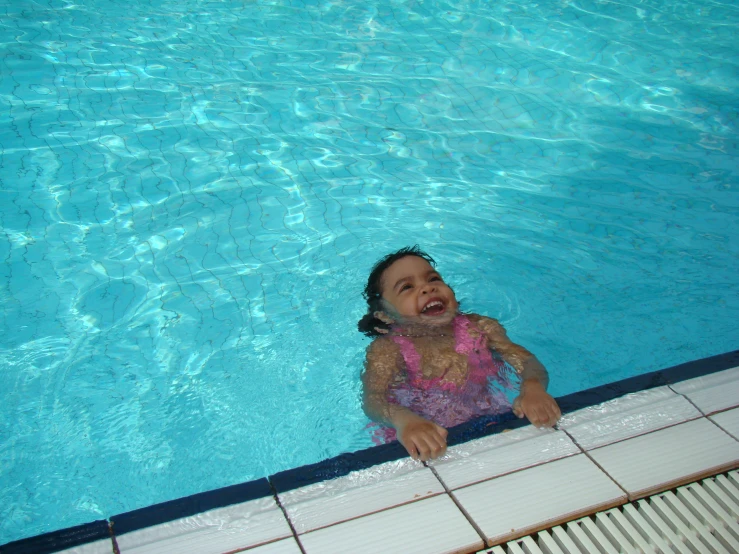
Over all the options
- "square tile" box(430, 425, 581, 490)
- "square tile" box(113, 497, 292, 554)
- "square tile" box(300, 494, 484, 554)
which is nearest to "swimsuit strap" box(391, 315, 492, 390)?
"square tile" box(430, 425, 581, 490)

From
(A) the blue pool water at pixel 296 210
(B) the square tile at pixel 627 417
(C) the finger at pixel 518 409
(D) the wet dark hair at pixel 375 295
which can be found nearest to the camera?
(B) the square tile at pixel 627 417

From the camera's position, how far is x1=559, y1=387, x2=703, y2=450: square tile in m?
2.51

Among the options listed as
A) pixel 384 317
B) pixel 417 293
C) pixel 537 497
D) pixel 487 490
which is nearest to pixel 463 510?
pixel 487 490

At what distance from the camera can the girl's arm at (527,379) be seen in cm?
256

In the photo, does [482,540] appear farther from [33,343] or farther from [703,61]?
[703,61]

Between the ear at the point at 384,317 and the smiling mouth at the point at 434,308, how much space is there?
30cm

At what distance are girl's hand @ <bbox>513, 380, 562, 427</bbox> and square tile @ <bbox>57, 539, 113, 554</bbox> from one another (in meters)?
1.43

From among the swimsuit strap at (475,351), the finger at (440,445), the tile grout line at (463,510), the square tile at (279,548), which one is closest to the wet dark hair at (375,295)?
the swimsuit strap at (475,351)

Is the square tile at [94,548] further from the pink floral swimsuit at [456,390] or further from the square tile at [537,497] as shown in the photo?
the pink floral swimsuit at [456,390]

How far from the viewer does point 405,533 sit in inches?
84.8

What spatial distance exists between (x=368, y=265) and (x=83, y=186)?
76.5 inches

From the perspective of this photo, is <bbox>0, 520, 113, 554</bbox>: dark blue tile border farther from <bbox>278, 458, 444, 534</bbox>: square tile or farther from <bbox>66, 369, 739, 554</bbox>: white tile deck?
<bbox>278, 458, 444, 534</bbox>: square tile

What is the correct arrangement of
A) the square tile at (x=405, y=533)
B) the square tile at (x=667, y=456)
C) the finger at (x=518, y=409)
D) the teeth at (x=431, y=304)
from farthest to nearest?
the teeth at (x=431, y=304) < the finger at (x=518, y=409) < the square tile at (x=667, y=456) < the square tile at (x=405, y=533)

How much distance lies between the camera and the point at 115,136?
16.6 feet
